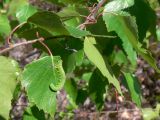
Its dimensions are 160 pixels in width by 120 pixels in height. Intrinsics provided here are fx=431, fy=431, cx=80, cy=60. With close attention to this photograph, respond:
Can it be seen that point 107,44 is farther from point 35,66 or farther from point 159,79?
point 159,79

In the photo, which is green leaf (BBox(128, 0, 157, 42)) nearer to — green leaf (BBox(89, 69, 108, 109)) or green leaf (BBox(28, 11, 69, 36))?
green leaf (BBox(89, 69, 108, 109))

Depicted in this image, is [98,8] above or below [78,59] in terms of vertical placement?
above

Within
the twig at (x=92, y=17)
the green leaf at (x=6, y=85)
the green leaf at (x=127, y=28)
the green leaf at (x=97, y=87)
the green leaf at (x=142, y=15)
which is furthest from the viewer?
the green leaf at (x=97, y=87)

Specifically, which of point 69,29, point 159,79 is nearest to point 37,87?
point 69,29

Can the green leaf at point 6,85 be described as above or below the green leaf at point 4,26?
above

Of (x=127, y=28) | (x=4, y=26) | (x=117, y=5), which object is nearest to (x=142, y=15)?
(x=117, y=5)

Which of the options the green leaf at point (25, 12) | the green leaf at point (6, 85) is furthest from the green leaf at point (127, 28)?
the green leaf at point (25, 12)

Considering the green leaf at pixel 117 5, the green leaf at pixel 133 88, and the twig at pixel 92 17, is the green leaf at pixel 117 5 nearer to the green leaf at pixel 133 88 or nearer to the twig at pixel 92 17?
the twig at pixel 92 17

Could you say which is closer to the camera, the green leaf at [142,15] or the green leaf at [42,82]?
the green leaf at [42,82]
